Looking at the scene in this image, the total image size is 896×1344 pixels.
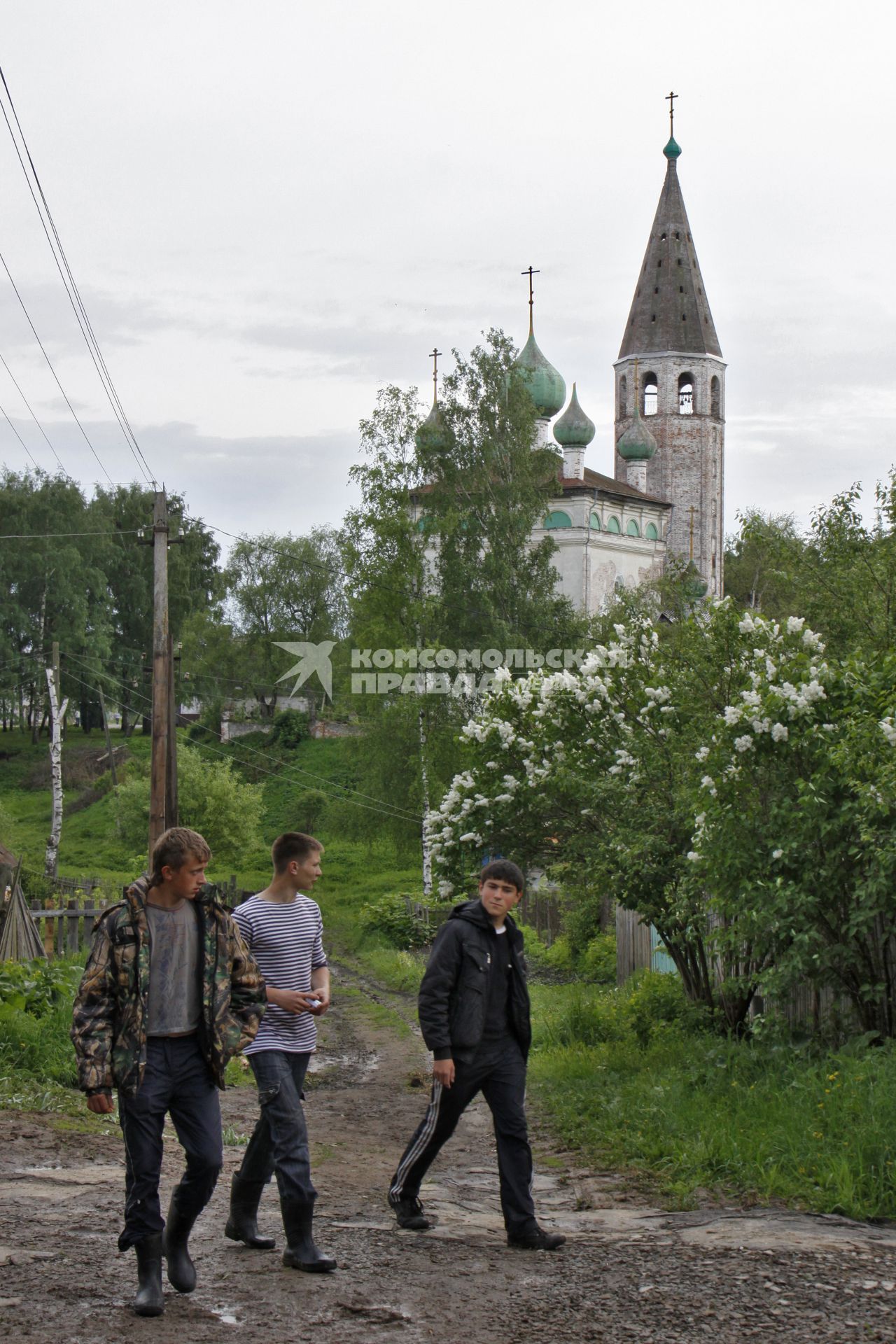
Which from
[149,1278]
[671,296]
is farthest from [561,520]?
[149,1278]

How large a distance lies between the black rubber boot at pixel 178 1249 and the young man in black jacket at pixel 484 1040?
3.98 feet

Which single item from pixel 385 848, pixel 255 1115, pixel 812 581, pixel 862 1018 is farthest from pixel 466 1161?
pixel 385 848

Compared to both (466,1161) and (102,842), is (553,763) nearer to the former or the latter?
(466,1161)

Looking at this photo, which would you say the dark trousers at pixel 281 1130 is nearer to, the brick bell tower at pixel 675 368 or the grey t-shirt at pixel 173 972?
the grey t-shirt at pixel 173 972

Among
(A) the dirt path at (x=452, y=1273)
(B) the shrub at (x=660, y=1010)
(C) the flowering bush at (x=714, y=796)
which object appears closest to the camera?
(A) the dirt path at (x=452, y=1273)

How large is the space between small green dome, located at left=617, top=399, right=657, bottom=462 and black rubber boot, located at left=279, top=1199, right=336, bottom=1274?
2586 inches

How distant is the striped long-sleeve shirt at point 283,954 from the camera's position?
5.67 m

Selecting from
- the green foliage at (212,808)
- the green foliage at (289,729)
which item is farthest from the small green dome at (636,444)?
the green foliage at (212,808)

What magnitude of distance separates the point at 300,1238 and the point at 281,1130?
1.33 feet

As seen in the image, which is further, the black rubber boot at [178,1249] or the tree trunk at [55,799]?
the tree trunk at [55,799]

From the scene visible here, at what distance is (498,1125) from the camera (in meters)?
5.93

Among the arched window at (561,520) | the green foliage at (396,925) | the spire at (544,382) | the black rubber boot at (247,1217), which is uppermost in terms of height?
the spire at (544,382)

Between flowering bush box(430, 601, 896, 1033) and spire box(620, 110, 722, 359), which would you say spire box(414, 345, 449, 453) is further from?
spire box(620, 110, 722, 359)

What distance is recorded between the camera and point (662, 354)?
74.1 meters
